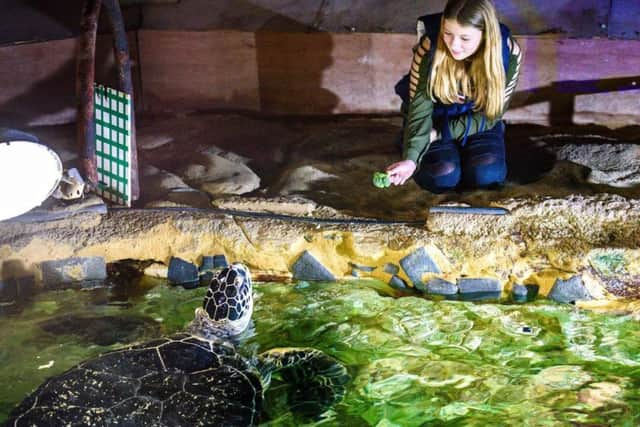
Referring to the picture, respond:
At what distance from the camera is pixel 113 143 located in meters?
3.92

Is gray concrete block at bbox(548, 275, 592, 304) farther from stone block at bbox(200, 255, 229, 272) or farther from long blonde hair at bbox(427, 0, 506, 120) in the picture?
stone block at bbox(200, 255, 229, 272)

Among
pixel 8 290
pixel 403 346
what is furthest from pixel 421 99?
pixel 8 290

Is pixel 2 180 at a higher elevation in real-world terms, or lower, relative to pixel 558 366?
higher

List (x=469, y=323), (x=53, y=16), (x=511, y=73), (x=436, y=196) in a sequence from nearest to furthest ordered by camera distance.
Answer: (x=469, y=323), (x=511, y=73), (x=436, y=196), (x=53, y=16)

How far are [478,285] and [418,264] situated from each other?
31cm

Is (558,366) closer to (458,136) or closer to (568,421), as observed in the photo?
(568,421)

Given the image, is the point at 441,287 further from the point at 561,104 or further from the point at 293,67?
the point at 293,67

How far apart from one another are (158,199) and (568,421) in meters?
2.37

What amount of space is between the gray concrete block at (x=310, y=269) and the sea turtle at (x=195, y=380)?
1.34 ft

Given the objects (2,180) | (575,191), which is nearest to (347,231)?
(575,191)

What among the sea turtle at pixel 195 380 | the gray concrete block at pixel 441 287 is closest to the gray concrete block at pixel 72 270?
the sea turtle at pixel 195 380

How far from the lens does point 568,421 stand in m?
2.73

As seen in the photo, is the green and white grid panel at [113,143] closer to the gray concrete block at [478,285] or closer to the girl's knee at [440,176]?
the girl's knee at [440,176]

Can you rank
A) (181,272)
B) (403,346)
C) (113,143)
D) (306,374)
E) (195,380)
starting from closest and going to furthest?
1. (195,380)
2. (306,374)
3. (403,346)
4. (181,272)
5. (113,143)
